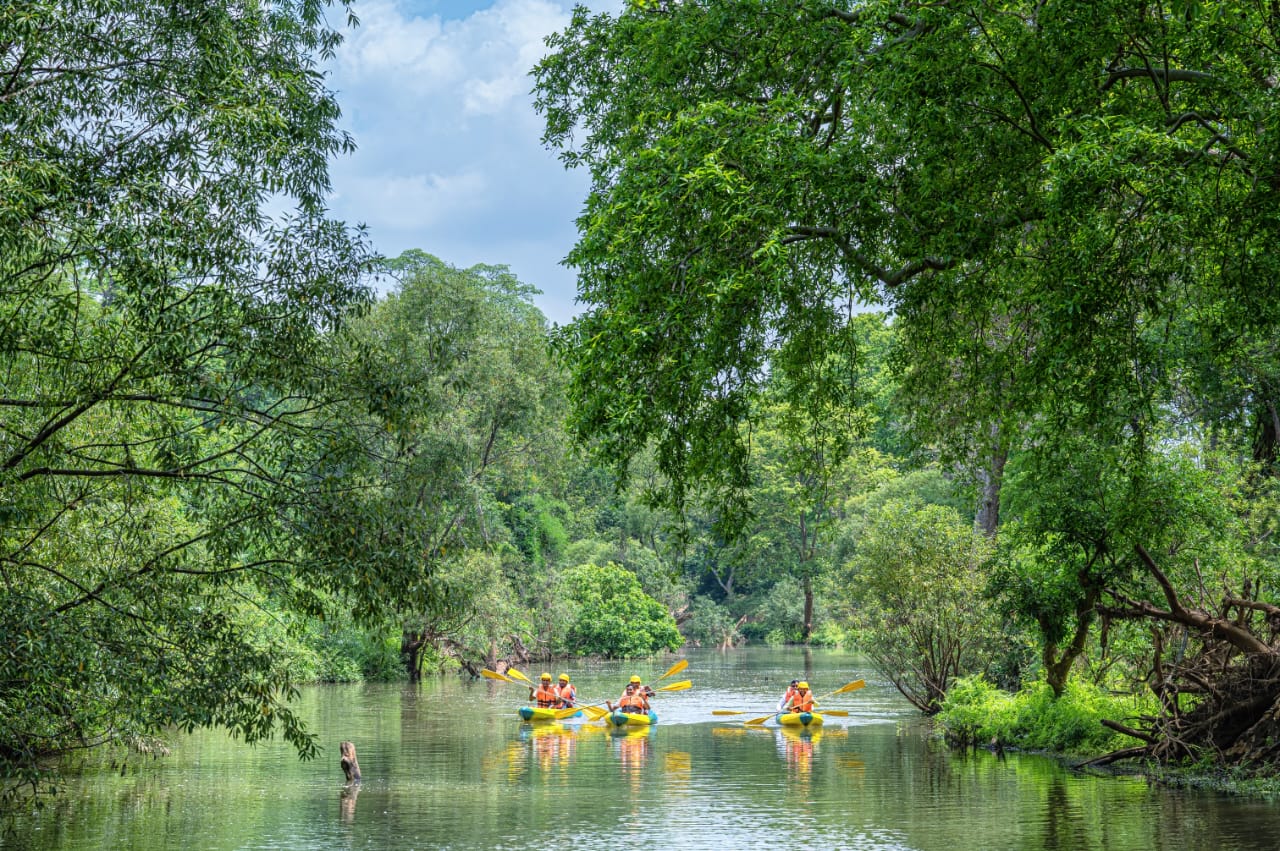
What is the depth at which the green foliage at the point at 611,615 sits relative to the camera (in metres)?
54.8

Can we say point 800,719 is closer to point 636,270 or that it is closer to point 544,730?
point 544,730

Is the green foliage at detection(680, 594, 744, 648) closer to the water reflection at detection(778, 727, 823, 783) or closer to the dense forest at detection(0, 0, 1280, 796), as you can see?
the water reflection at detection(778, 727, 823, 783)

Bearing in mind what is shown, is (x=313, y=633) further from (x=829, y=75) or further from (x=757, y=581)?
(x=757, y=581)

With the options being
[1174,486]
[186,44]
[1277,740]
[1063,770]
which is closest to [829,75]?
[186,44]

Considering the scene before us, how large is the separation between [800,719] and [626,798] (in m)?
10.1

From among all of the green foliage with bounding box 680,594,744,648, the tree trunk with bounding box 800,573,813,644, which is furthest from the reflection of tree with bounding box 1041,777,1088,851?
the green foliage with bounding box 680,594,744,648

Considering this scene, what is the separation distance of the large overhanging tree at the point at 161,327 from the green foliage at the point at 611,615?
42.3 metres

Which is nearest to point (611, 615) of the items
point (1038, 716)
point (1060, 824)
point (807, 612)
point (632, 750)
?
point (807, 612)

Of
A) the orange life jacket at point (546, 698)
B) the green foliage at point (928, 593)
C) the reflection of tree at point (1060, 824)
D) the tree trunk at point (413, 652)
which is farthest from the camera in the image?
the tree trunk at point (413, 652)

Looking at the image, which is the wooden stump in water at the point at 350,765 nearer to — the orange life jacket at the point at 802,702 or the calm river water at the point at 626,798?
the calm river water at the point at 626,798

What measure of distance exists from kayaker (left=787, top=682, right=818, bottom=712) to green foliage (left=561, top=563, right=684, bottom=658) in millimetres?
27123

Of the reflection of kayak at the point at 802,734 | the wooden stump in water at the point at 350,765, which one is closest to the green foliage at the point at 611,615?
Answer: the reflection of kayak at the point at 802,734

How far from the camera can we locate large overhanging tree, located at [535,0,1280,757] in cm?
883

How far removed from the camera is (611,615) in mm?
55156
